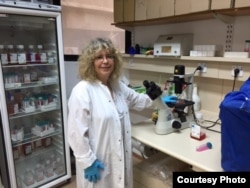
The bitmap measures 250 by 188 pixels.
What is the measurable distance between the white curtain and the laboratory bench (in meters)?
1.26

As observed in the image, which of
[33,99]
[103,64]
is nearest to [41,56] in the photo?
[33,99]

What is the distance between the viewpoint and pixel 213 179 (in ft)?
3.30

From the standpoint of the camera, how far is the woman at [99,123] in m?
1.27

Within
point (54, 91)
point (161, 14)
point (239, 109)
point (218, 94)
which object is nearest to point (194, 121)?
point (218, 94)

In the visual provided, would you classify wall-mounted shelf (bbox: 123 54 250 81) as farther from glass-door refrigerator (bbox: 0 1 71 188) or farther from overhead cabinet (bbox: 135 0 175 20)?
glass-door refrigerator (bbox: 0 1 71 188)

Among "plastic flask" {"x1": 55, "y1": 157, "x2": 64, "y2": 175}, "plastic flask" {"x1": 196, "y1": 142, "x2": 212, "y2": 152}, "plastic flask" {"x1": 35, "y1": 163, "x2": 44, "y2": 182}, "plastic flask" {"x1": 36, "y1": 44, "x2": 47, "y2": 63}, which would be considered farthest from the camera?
"plastic flask" {"x1": 55, "y1": 157, "x2": 64, "y2": 175}

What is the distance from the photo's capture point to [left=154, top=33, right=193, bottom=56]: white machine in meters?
1.87

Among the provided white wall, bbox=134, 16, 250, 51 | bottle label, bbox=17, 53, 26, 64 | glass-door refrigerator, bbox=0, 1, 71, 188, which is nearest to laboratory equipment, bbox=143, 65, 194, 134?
white wall, bbox=134, 16, 250, 51

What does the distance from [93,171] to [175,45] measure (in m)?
1.28

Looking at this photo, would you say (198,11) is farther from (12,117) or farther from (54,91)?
(12,117)

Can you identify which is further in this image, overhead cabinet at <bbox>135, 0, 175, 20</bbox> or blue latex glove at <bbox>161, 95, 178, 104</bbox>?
overhead cabinet at <bbox>135, 0, 175, 20</bbox>

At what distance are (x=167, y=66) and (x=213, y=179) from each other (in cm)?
124

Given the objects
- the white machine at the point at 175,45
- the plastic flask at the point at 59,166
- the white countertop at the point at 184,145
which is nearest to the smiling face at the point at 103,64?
the white countertop at the point at 184,145

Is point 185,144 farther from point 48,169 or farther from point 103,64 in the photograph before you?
point 48,169
